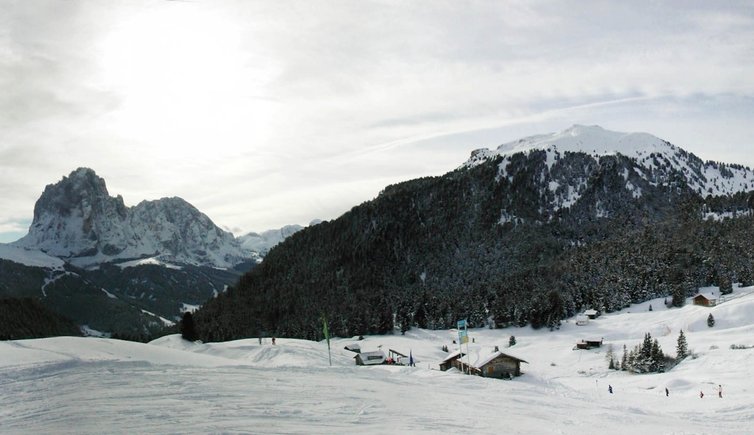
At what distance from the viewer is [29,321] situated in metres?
168

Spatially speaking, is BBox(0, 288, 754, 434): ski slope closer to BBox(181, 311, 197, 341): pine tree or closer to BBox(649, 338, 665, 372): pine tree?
BBox(649, 338, 665, 372): pine tree

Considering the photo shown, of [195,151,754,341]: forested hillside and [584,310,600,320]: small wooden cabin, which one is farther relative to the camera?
[195,151,754,341]: forested hillside

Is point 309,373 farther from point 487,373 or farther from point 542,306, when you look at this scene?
point 542,306

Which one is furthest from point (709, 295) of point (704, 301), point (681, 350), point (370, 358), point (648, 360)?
point (370, 358)

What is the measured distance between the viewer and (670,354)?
71500mm

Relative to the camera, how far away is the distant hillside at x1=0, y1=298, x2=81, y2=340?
518 feet

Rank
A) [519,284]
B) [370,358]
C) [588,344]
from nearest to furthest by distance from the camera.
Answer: [370,358]
[588,344]
[519,284]

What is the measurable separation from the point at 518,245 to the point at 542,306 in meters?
83.5

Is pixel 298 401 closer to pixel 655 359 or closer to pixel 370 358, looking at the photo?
pixel 370 358

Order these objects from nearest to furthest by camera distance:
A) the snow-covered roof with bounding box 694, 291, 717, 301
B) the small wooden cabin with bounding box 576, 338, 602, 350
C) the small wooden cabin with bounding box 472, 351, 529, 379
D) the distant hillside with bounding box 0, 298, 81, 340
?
the small wooden cabin with bounding box 472, 351, 529, 379
the small wooden cabin with bounding box 576, 338, 602, 350
the snow-covered roof with bounding box 694, 291, 717, 301
the distant hillside with bounding box 0, 298, 81, 340

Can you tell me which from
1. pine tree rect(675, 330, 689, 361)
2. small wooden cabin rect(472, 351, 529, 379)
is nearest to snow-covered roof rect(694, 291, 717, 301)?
pine tree rect(675, 330, 689, 361)

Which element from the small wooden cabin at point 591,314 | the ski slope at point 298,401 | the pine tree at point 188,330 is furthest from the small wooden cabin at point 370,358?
the small wooden cabin at point 591,314

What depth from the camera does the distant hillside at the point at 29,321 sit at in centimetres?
15788

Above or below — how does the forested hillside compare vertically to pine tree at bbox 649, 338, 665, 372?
above
